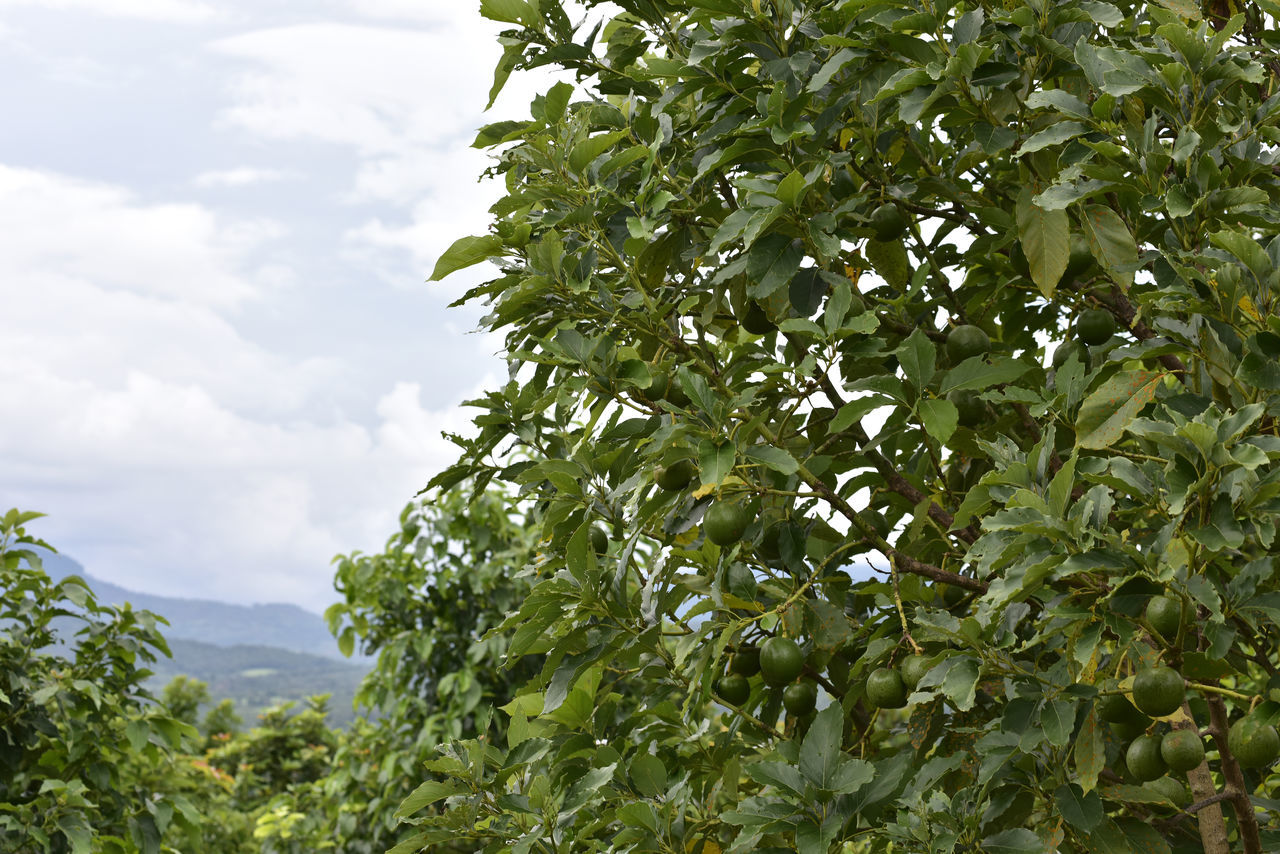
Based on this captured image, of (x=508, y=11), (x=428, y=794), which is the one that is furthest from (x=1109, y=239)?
(x=428, y=794)

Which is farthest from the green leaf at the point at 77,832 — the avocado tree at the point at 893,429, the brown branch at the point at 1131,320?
the brown branch at the point at 1131,320

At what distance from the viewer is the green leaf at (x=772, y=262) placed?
1665mm

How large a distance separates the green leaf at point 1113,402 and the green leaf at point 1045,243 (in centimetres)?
21

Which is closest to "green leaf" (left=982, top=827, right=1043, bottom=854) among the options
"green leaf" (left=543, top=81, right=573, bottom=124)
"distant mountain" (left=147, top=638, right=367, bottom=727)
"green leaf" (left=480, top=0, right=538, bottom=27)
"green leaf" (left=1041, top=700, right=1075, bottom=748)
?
"green leaf" (left=1041, top=700, right=1075, bottom=748)

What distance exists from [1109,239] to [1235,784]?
2.87 ft

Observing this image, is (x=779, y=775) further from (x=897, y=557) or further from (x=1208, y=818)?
(x=1208, y=818)

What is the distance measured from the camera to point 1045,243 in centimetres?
167

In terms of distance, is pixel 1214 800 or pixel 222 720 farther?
pixel 222 720

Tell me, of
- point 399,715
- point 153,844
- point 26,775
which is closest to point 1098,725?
point 153,844

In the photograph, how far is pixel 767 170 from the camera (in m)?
1.82

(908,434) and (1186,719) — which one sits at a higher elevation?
(908,434)

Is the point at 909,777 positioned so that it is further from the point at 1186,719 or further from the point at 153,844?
the point at 153,844

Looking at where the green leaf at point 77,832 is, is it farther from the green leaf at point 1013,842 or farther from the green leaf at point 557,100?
the green leaf at point 1013,842

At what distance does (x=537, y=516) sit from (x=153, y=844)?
278 cm
